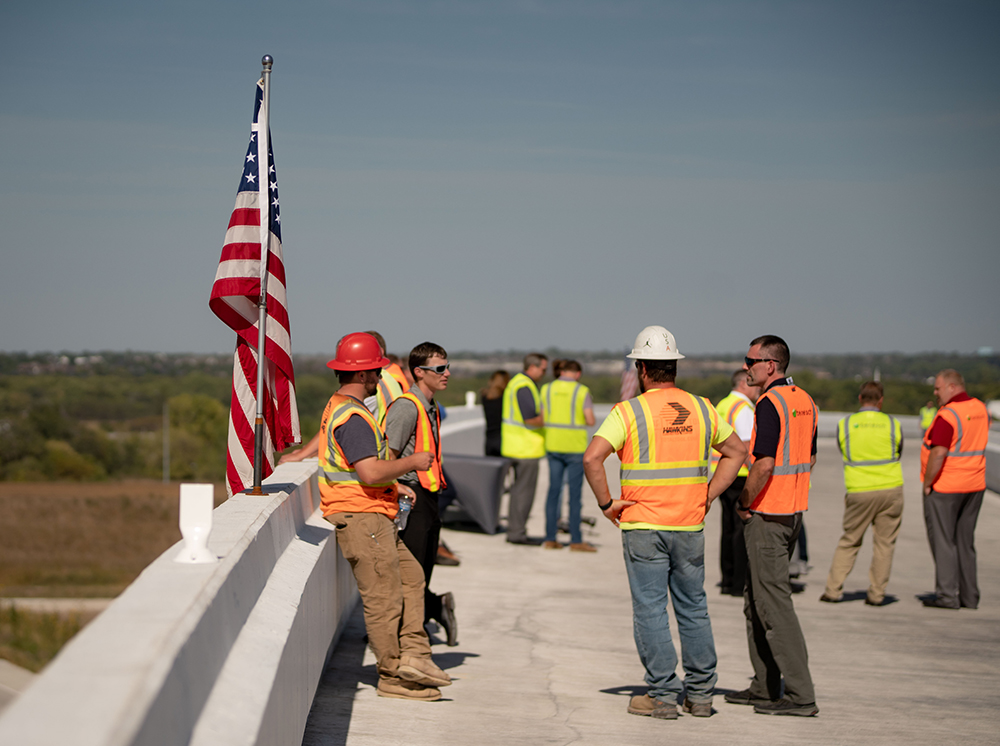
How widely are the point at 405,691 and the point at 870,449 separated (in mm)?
5636

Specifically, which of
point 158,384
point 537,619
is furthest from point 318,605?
point 158,384

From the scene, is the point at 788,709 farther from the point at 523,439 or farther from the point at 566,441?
the point at 523,439

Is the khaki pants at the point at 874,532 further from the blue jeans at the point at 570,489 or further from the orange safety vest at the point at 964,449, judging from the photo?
the blue jeans at the point at 570,489

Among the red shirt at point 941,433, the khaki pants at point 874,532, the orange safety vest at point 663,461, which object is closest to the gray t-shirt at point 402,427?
the orange safety vest at point 663,461

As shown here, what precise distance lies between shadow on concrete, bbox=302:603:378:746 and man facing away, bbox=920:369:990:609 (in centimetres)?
565

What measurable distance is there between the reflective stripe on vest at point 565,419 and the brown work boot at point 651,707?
20.7ft

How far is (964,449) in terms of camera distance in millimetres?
10062

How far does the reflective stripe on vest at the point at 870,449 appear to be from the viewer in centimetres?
1009

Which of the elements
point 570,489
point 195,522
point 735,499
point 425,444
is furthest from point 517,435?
point 195,522

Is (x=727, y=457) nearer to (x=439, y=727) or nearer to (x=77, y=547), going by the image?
(x=439, y=727)

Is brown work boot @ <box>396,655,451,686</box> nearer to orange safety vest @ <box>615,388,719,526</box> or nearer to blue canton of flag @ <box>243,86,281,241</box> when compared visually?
orange safety vest @ <box>615,388,719,526</box>

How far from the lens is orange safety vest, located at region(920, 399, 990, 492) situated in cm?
1004

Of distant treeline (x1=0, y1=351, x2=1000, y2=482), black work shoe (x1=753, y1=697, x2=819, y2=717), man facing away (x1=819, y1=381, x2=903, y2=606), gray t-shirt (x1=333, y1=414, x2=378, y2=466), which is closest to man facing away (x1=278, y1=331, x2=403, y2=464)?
gray t-shirt (x1=333, y1=414, x2=378, y2=466)

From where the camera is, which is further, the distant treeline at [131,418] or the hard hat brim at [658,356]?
the distant treeline at [131,418]
